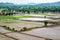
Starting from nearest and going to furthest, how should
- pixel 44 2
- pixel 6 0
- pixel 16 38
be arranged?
pixel 16 38
pixel 6 0
pixel 44 2

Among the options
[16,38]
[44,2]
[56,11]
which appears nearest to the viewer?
[16,38]

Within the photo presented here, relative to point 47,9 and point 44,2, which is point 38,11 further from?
point 44,2

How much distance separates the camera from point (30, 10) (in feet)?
49.8

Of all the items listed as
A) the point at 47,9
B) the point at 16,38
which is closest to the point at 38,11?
the point at 47,9

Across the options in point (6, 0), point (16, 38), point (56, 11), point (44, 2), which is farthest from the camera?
point (56, 11)

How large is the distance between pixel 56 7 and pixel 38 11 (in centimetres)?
182

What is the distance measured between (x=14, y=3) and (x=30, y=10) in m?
2.47

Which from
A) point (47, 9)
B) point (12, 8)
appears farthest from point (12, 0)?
point (47, 9)

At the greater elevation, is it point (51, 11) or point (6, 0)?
point (6, 0)

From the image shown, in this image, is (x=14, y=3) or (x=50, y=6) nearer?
(x=14, y=3)

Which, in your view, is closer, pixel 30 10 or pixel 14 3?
pixel 14 3

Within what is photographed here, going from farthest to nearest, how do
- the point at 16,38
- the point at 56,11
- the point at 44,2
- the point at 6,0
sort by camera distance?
1. the point at 56,11
2. the point at 44,2
3. the point at 6,0
4. the point at 16,38

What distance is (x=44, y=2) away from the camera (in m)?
13.7

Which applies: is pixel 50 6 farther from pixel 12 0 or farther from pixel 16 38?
pixel 16 38
